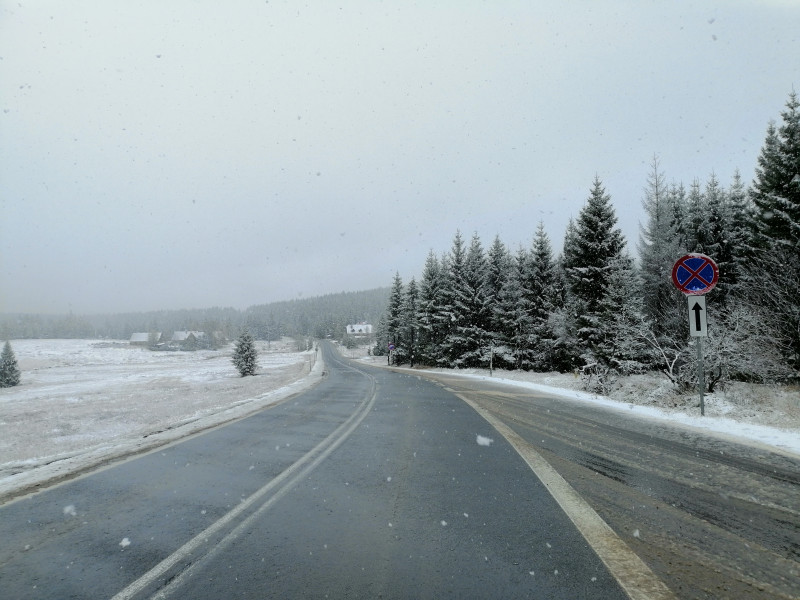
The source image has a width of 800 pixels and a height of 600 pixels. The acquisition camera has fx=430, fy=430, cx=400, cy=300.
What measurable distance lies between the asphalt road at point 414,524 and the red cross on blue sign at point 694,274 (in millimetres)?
4063

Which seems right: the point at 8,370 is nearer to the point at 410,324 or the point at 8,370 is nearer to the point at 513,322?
the point at 410,324

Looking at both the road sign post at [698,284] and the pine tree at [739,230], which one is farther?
the pine tree at [739,230]

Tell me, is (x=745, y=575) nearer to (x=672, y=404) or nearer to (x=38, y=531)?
(x=38, y=531)

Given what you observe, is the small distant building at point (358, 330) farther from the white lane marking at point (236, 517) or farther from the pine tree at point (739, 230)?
the white lane marking at point (236, 517)

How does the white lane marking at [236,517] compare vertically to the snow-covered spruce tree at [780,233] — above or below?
below

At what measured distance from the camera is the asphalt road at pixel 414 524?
9.36ft

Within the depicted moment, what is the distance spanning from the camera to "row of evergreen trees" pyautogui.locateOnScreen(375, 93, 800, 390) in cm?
1404

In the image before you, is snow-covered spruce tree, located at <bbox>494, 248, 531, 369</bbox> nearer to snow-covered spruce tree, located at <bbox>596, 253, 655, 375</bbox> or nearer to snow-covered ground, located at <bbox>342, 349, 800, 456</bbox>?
snow-covered spruce tree, located at <bbox>596, 253, 655, 375</bbox>

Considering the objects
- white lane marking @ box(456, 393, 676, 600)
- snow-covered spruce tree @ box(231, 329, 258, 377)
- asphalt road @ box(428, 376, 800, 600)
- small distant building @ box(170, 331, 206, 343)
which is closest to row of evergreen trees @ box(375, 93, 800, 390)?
asphalt road @ box(428, 376, 800, 600)

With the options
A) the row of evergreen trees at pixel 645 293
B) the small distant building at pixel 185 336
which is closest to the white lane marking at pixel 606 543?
the row of evergreen trees at pixel 645 293

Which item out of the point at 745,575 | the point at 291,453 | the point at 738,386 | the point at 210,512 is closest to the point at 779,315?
the point at 738,386

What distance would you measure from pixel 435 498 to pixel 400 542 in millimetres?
1144

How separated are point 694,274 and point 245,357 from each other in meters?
37.7

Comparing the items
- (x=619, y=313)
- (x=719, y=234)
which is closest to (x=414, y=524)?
(x=619, y=313)
